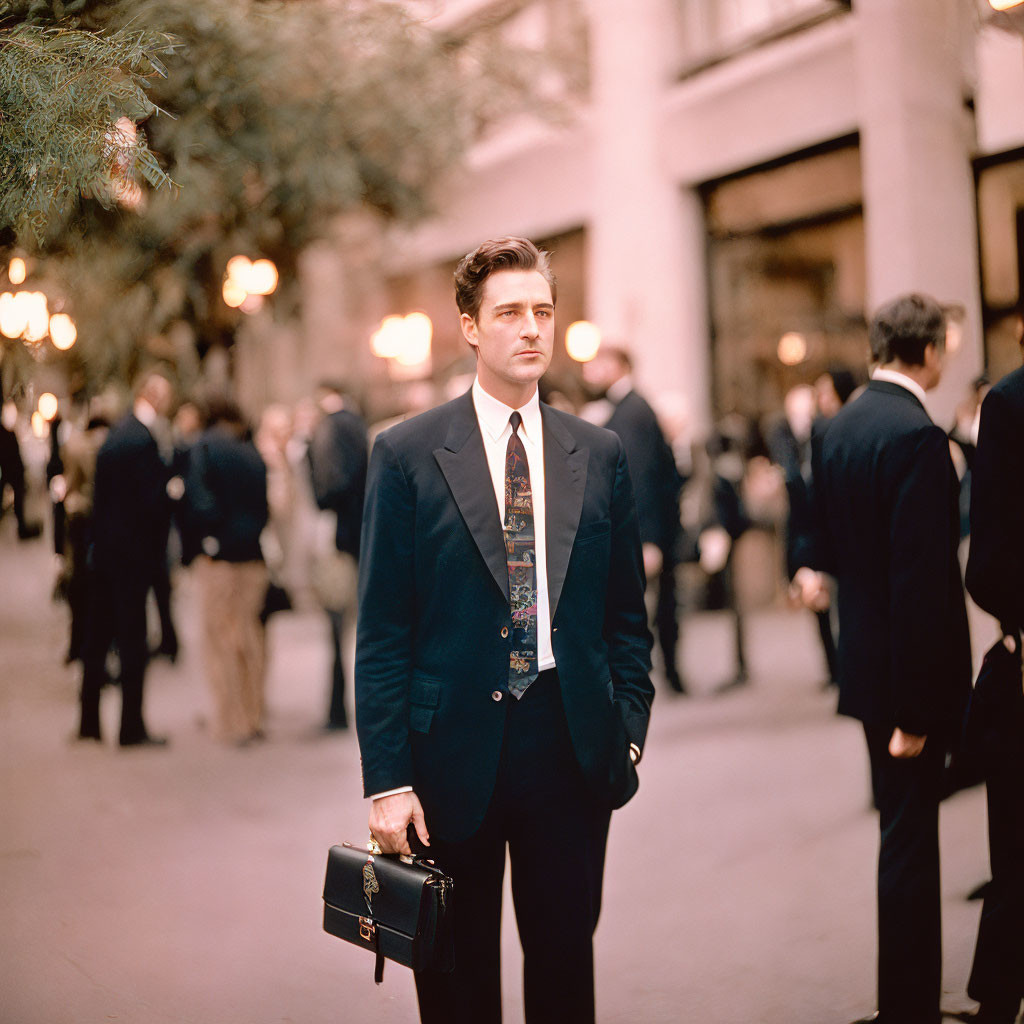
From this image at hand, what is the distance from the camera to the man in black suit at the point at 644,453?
7.91 m

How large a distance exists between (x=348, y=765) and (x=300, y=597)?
8120 mm

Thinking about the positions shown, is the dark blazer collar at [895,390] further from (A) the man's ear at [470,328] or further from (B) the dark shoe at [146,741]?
(B) the dark shoe at [146,741]

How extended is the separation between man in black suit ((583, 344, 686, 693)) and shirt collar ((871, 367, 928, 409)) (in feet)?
13.1

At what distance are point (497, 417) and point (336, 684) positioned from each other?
5.48 m

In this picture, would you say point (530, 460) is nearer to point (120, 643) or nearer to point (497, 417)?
point (497, 417)

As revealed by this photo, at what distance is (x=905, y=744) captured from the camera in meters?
3.37

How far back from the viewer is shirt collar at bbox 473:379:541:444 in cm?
283

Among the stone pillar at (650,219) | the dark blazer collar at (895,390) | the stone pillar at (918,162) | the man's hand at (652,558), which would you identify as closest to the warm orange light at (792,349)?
the stone pillar at (650,219)

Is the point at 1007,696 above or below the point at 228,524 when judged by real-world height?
below

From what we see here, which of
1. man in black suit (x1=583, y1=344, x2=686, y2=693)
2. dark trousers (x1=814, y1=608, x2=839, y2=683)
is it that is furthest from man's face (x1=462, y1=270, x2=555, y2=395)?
dark trousers (x1=814, y1=608, x2=839, y2=683)

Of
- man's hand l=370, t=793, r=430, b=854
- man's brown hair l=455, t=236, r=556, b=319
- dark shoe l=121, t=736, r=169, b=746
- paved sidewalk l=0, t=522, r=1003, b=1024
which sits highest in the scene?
man's brown hair l=455, t=236, r=556, b=319

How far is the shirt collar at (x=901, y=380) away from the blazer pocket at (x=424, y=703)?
1816 millimetres

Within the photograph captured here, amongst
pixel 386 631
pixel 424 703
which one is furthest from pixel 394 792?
pixel 386 631

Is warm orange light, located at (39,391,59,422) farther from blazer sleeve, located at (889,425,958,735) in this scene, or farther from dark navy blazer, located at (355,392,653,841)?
blazer sleeve, located at (889,425,958,735)
